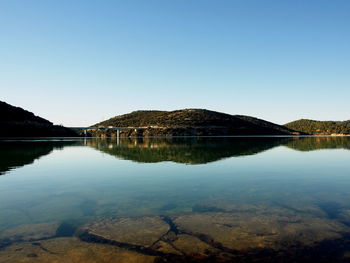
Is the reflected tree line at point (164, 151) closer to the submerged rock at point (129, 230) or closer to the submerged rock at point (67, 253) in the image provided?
the submerged rock at point (129, 230)

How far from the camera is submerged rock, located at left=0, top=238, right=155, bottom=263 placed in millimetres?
6777

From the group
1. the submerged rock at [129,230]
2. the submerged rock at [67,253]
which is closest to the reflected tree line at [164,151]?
the submerged rock at [129,230]

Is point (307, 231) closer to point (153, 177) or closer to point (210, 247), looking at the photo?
point (210, 247)

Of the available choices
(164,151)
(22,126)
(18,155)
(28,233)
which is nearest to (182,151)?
(164,151)

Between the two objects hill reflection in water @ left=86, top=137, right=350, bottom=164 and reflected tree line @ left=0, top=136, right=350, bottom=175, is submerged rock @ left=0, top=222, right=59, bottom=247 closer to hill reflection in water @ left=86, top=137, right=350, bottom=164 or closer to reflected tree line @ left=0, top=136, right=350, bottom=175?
reflected tree line @ left=0, top=136, right=350, bottom=175

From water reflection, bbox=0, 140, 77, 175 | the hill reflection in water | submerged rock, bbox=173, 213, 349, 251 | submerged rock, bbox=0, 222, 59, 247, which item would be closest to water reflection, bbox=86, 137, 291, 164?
the hill reflection in water

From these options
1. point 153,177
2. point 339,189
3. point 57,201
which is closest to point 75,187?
point 57,201

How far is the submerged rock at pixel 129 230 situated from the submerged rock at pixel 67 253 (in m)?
0.57

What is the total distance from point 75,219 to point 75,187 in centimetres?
703

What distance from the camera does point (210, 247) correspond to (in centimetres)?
741

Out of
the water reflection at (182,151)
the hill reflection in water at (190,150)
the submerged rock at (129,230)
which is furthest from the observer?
the hill reflection in water at (190,150)

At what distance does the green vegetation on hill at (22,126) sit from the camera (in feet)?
443

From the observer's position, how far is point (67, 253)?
7.17 metres

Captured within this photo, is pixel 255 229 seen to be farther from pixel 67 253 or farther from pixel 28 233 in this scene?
pixel 28 233
